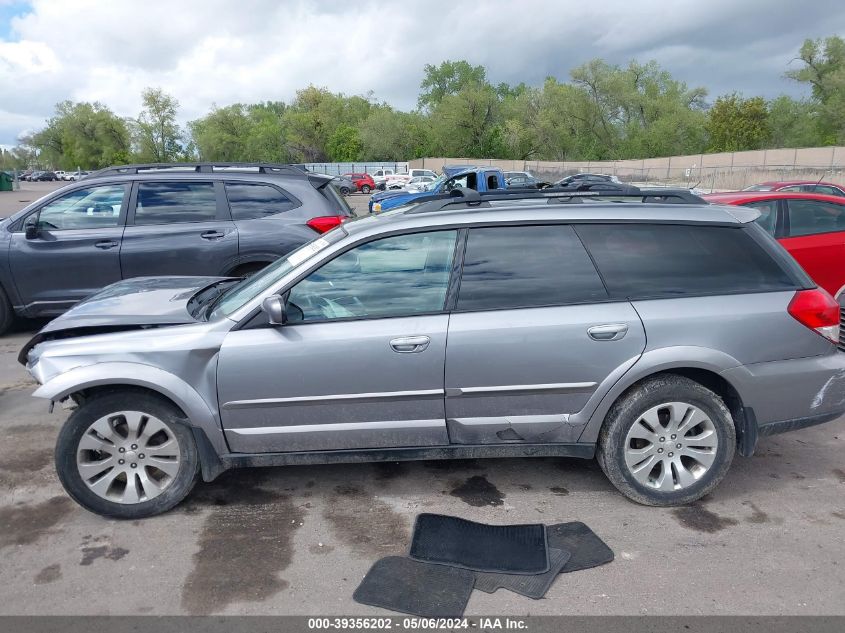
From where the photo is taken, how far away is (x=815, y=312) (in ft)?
11.7

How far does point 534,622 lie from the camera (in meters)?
2.72

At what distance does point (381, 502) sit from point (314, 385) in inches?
33.5

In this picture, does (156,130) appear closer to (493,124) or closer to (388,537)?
(493,124)

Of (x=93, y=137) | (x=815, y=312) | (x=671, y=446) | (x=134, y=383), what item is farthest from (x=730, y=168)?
(x=93, y=137)

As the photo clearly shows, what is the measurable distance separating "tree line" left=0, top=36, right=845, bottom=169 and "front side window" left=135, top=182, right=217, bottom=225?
68.3 meters

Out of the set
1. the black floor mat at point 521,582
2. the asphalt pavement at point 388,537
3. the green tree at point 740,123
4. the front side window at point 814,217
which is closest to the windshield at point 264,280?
the asphalt pavement at point 388,537

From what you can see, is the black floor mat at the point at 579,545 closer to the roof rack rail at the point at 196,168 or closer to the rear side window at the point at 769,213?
the roof rack rail at the point at 196,168

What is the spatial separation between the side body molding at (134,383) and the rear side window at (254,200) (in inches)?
148

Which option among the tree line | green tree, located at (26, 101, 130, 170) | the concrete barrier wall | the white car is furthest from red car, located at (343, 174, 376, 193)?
green tree, located at (26, 101, 130, 170)

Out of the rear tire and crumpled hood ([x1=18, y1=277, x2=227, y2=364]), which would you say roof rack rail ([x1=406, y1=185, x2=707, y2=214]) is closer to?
crumpled hood ([x1=18, y1=277, x2=227, y2=364])

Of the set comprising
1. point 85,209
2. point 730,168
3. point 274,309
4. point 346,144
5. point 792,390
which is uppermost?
point 346,144

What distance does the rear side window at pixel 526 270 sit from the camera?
11.5 ft

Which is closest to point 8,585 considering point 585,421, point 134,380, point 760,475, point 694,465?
point 134,380

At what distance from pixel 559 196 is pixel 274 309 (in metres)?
1.83
